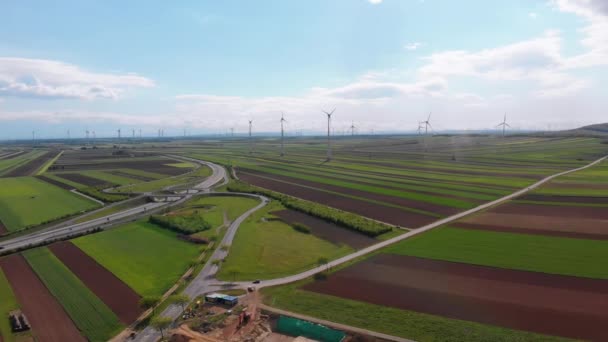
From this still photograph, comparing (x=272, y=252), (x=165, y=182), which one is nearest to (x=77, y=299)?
(x=272, y=252)

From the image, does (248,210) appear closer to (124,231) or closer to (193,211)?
(193,211)

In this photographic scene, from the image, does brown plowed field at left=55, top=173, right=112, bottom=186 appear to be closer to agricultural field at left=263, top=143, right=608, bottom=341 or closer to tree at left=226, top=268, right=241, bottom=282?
tree at left=226, top=268, right=241, bottom=282

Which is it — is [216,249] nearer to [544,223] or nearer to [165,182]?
[544,223]

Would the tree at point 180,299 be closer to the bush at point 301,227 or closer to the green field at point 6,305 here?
the green field at point 6,305

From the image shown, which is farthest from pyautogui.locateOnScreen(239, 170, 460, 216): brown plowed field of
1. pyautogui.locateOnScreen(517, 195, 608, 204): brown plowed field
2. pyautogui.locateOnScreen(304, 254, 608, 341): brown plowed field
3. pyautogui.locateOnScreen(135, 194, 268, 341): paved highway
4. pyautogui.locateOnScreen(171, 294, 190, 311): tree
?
pyautogui.locateOnScreen(171, 294, 190, 311): tree

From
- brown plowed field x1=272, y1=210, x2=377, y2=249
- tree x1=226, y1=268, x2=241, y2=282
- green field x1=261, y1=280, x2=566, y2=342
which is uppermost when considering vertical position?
brown plowed field x1=272, y1=210, x2=377, y2=249

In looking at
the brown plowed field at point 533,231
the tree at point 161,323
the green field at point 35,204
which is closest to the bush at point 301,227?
the brown plowed field at point 533,231
